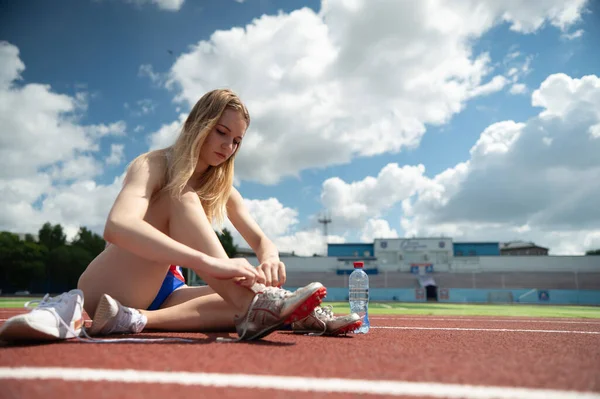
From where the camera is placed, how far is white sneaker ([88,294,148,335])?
211 centimetres

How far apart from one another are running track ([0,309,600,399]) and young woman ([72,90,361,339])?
0.28 m

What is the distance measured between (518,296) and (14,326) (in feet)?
119

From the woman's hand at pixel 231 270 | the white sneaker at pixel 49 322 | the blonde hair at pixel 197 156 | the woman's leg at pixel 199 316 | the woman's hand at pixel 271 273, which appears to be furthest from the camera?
the woman's leg at pixel 199 316

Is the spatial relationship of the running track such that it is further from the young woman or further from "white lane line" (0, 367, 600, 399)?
the young woman

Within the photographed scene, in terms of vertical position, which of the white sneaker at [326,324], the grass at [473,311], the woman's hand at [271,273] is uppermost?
the woman's hand at [271,273]

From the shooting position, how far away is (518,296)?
32.1 meters

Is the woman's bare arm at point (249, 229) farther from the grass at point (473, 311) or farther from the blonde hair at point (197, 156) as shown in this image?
the grass at point (473, 311)

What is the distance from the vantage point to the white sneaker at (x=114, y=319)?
2.11 meters

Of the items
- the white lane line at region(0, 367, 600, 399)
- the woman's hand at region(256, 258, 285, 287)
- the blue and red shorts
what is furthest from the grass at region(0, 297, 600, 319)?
the white lane line at region(0, 367, 600, 399)

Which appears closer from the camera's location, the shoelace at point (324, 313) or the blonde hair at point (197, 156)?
the blonde hair at point (197, 156)

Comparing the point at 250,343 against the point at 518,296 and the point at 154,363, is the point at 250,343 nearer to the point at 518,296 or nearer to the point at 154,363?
the point at 154,363

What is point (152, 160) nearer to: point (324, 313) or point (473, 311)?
point (324, 313)

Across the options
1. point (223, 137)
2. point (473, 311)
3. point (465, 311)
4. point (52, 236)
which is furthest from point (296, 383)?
point (52, 236)

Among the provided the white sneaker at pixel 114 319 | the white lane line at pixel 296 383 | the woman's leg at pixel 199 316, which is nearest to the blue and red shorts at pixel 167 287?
the woman's leg at pixel 199 316
